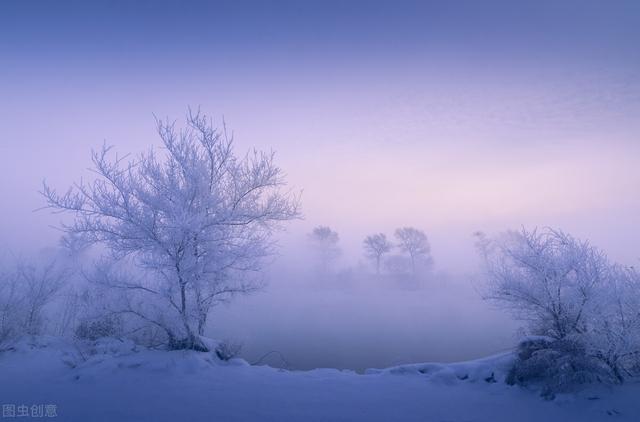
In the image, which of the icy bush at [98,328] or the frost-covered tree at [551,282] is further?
the icy bush at [98,328]

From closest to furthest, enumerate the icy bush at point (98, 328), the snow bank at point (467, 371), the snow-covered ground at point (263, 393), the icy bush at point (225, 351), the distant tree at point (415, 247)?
the snow-covered ground at point (263, 393)
the snow bank at point (467, 371)
the icy bush at point (225, 351)
the icy bush at point (98, 328)
the distant tree at point (415, 247)

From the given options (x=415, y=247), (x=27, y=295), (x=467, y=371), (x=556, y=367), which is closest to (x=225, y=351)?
(x=467, y=371)

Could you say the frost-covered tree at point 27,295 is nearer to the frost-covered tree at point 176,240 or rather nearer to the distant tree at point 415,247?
the frost-covered tree at point 176,240

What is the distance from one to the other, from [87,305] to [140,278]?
202 cm

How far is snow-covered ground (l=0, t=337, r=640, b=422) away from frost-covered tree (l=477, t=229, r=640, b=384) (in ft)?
2.45

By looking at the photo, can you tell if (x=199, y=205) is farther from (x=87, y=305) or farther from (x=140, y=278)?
(x=87, y=305)


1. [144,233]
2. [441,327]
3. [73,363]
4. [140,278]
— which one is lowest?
[441,327]

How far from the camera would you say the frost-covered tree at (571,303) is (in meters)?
7.62

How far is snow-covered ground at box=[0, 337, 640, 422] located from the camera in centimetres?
635

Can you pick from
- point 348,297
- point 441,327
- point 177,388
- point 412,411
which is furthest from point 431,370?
point 348,297

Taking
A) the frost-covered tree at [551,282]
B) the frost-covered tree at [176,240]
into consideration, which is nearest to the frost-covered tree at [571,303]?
the frost-covered tree at [551,282]

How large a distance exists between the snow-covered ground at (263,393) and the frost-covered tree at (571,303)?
75cm

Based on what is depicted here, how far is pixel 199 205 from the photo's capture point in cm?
1015

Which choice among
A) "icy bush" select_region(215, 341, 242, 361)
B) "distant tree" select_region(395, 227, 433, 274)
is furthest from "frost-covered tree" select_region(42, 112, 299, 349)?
"distant tree" select_region(395, 227, 433, 274)
